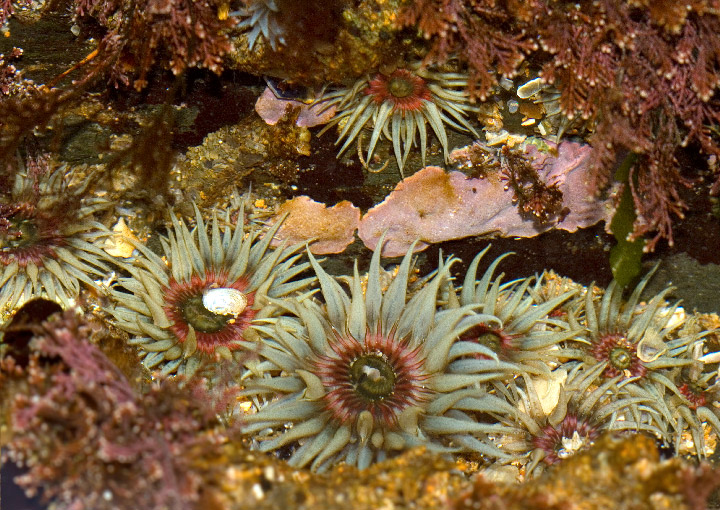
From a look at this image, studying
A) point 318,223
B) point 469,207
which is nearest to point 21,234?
point 318,223

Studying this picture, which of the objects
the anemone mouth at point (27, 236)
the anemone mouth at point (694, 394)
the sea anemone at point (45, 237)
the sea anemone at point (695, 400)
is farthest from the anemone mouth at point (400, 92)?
the anemone mouth at point (694, 394)

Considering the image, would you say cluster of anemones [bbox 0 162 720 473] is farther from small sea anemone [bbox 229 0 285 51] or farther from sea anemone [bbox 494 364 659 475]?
small sea anemone [bbox 229 0 285 51]

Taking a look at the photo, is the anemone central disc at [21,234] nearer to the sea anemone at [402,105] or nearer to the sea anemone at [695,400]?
the sea anemone at [402,105]

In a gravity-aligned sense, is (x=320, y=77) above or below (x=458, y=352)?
above

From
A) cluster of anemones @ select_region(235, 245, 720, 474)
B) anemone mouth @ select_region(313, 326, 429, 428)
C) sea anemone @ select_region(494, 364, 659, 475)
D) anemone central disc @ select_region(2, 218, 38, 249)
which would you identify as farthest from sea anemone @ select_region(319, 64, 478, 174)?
anemone central disc @ select_region(2, 218, 38, 249)

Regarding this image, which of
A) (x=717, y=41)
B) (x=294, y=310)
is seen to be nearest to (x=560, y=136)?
(x=717, y=41)

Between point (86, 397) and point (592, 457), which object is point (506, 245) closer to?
point (592, 457)
